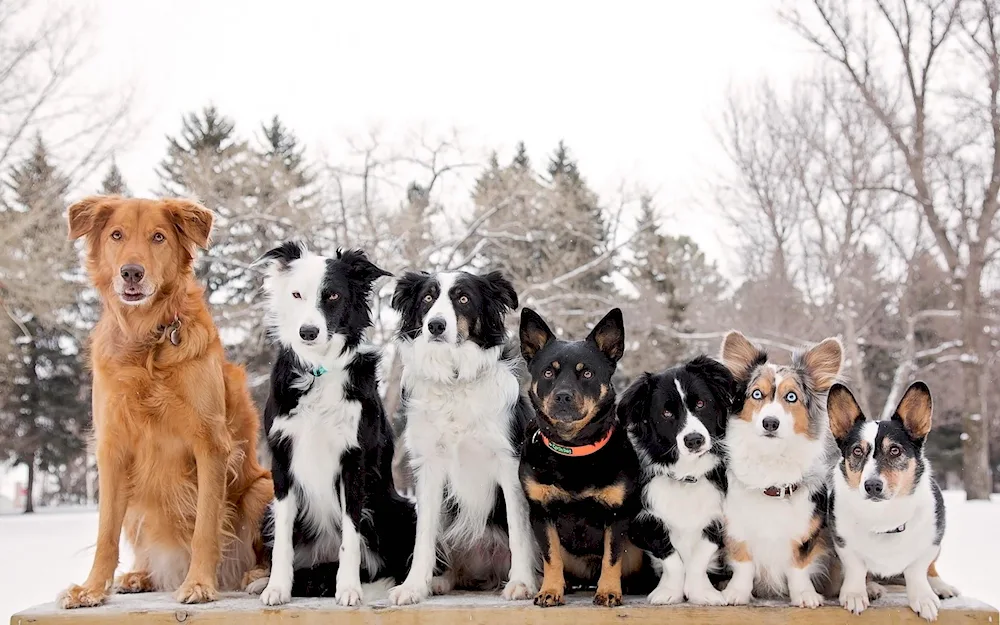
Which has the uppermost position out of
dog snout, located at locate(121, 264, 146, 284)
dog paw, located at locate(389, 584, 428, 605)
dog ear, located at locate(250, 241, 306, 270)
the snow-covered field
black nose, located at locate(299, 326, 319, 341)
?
dog ear, located at locate(250, 241, 306, 270)

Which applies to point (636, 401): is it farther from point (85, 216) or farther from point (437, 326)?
point (85, 216)

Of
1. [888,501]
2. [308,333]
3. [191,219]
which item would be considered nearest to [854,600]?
[888,501]

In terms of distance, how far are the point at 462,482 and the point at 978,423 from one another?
19967mm

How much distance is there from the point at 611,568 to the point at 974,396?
790 inches

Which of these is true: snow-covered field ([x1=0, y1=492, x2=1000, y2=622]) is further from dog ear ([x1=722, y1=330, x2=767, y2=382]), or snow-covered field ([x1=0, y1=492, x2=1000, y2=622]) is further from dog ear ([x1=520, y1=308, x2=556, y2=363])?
dog ear ([x1=722, y1=330, x2=767, y2=382])

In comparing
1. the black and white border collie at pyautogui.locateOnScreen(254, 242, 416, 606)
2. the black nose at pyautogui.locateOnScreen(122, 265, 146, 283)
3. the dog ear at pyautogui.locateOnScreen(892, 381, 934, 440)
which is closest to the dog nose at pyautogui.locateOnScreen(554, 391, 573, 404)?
the black and white border collie at pyautogui.locateOnScreen(254, 242, 416, 606)

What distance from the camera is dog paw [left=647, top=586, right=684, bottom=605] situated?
132 inches

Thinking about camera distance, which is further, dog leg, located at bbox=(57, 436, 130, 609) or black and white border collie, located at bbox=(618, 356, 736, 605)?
dog leg, located at bbox=(57, 436, 130, 609)

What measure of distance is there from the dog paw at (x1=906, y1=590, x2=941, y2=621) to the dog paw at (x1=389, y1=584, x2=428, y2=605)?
1.98m

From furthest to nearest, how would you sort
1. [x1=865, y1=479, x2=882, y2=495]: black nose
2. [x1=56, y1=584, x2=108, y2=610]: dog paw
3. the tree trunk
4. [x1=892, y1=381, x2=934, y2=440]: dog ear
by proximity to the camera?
the tree trunk, [x1=56, y1=584, x2=108, y2=610]: dog paw, [x1=892, y1=381, x2=934, y2=440]: dog ear, [x1=865, y1=479, x2=882, y2=495]: black nose

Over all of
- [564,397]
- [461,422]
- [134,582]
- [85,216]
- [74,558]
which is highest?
[85,216]

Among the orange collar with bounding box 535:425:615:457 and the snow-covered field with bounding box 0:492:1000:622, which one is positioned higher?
the orange collar with bounding box 535:425:615:457

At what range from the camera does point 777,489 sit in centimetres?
344

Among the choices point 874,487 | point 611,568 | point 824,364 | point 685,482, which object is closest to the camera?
point 874,487
